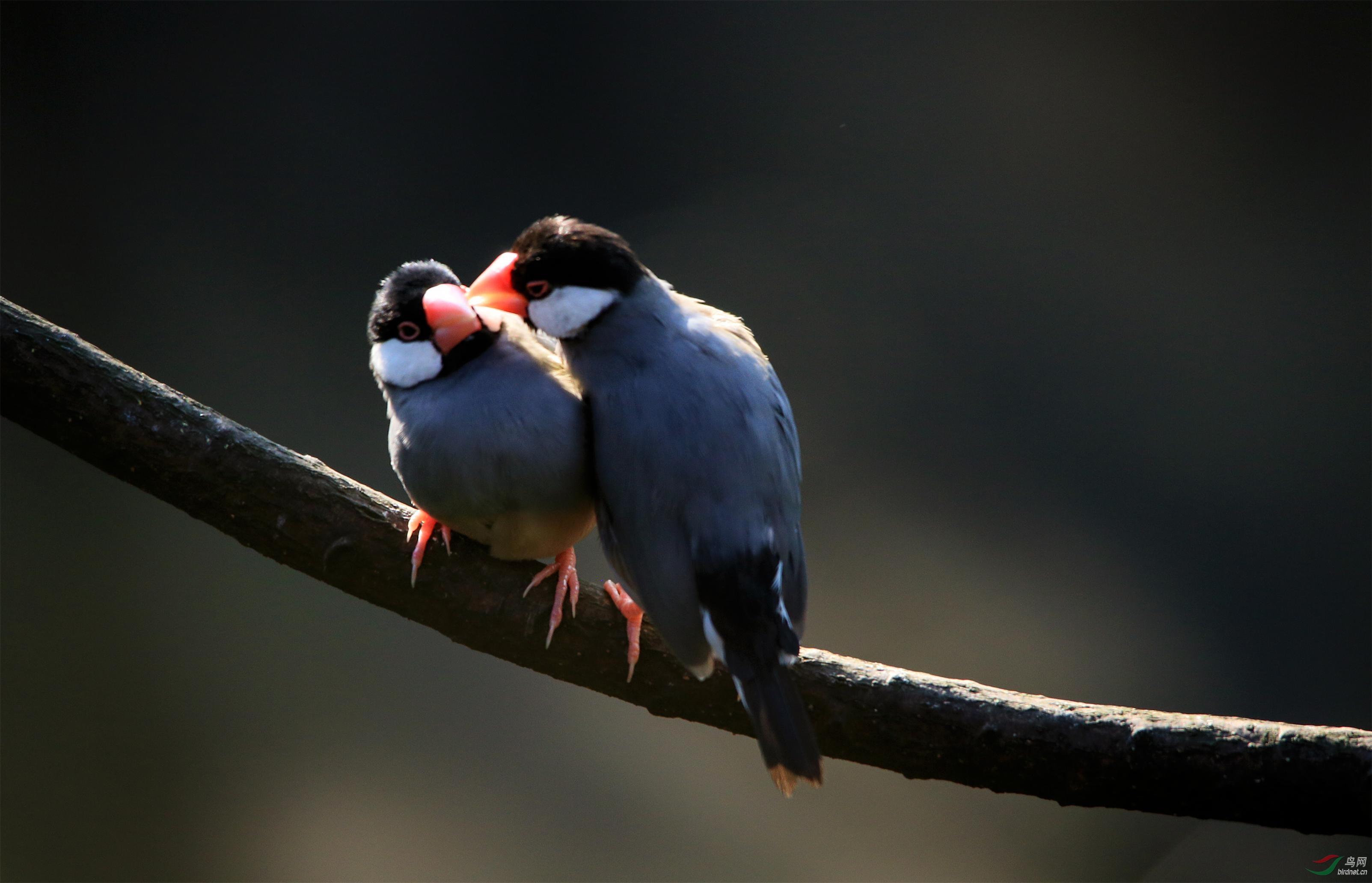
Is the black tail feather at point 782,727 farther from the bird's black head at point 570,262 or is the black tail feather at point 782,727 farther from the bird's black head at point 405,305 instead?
the bird's black head at point 405,305

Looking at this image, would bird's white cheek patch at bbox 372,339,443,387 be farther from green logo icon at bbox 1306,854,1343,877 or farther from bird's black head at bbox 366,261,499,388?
green logo icon at bbox 1306,854,1343,877

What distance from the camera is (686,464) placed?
1.09 meters

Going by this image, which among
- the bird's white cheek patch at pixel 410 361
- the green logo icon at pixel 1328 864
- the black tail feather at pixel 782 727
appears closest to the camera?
the black tail feather at pixel 782 727

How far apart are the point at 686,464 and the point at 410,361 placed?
0.43m

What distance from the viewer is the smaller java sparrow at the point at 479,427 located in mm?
1157

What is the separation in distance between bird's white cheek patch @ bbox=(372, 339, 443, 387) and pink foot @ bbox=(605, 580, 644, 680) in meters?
0.38

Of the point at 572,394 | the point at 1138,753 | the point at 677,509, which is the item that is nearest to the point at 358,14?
the point at 572,394

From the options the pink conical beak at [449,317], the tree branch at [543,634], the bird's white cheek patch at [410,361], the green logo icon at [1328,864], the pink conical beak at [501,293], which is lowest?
the green logo icon at [1328,864]

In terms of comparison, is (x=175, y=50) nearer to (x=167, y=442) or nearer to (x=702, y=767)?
(x=167, y=442)

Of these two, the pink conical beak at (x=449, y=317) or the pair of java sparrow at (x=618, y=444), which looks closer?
the pair of java sparrow at (x=618, y=444)

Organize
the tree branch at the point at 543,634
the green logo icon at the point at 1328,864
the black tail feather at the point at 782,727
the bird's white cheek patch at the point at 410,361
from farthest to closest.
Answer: the green logo icon at the point at 1328,864 < the bird's white cheek patch at the point at 410,361 < the tree branch at the point at 543,634 < the black tail feather at the point at 782,727

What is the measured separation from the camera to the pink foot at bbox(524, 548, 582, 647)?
3.98ft

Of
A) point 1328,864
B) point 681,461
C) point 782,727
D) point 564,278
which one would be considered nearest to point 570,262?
point 564,278

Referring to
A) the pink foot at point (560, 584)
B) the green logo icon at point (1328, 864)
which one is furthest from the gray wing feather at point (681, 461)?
the green logo icon at point (1328, 864)
